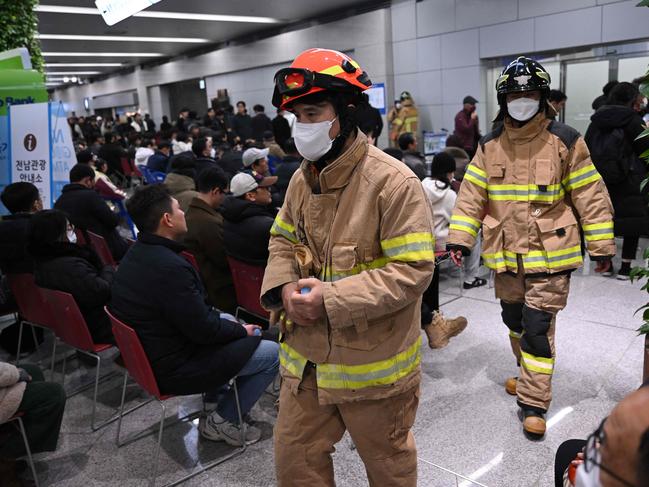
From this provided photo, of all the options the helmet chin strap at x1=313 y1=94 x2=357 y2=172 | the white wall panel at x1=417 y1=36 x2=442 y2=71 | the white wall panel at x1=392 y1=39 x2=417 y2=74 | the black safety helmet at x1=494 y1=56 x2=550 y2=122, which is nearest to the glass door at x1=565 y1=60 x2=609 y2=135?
the white wall panel at x1=417 y1=36 x2=442 y2=71

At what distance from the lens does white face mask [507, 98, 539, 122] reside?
2562 millimetres

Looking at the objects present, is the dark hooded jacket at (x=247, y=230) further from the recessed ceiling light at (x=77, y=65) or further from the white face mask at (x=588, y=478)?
the recessed ceiling light at (x=77, y=65)

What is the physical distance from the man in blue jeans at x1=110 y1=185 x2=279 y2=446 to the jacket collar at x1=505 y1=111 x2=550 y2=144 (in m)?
1.61

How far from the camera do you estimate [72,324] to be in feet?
10.1

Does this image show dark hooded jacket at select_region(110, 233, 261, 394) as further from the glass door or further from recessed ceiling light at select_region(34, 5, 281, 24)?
recessed ceiling light at select_region(34, 5, 281, 24)

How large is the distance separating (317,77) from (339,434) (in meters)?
1.11

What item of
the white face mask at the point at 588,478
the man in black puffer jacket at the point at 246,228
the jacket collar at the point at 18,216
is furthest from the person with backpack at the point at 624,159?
the jacket collar at the point at 18,216

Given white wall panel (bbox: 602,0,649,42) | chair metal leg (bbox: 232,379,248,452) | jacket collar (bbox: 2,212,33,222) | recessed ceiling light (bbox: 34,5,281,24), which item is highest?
recessed ceiling light (bbox: 34,5,281,24)

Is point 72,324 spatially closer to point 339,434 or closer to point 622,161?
point 339,434

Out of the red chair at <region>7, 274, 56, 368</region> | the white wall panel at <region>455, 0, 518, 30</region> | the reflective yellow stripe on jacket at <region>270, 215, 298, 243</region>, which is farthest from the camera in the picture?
the white wall panel at <region>455, 0, 518, 30</region>

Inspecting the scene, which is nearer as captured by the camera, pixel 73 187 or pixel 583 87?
pixel 73 187

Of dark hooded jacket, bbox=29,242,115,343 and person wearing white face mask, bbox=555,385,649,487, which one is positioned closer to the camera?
person wearing white face mask, bbox=555,385,649,487

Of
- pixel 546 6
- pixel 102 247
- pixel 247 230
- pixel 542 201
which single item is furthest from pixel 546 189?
pixel 546 6

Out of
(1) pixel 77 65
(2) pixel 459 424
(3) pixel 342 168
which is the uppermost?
(1) pixel 77 65
